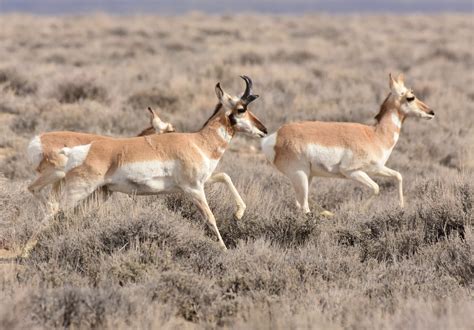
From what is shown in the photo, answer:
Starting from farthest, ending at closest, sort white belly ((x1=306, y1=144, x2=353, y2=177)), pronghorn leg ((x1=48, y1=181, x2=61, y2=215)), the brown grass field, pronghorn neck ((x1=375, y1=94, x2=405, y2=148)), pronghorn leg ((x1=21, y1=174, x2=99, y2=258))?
pronghorn neck ((x1=375, y1=94, x2=405, y2=148)) → white belly ((x1=306, y1=144, x2=353, y2=177)) → pronghorn leg ((x1=48, y1=181, x2=61, y2=215)) → pronghorn leg ((x1=21, y1=174, x2=99, y2=258)) → the brown grass field

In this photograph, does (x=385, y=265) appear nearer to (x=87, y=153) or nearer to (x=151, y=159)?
(x=151, y=159)

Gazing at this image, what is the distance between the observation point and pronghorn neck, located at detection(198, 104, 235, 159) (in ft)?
23.4

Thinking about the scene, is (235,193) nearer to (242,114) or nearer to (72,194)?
(242,114)

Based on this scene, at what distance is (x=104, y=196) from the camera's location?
7.22 metres

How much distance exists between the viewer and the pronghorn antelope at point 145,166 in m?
6.70

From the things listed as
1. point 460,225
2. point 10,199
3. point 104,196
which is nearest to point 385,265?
point 460,225

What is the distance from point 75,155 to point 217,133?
4.63ft

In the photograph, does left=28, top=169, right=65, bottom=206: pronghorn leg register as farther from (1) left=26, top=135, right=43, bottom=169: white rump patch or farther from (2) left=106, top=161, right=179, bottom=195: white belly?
A: (2) left=106, top=161, right=179, bottom=195: white belly

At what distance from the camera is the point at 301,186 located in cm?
808

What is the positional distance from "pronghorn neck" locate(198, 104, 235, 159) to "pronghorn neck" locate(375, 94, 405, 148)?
224 centimetres

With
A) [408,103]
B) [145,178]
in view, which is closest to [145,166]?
[145,178]

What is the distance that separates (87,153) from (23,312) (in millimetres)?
2422

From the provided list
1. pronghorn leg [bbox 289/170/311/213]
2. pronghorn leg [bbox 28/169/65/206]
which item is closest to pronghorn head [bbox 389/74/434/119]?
pronghorn leg [bbox 289/170/311/213]

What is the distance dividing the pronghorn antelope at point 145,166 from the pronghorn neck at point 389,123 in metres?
2.27
